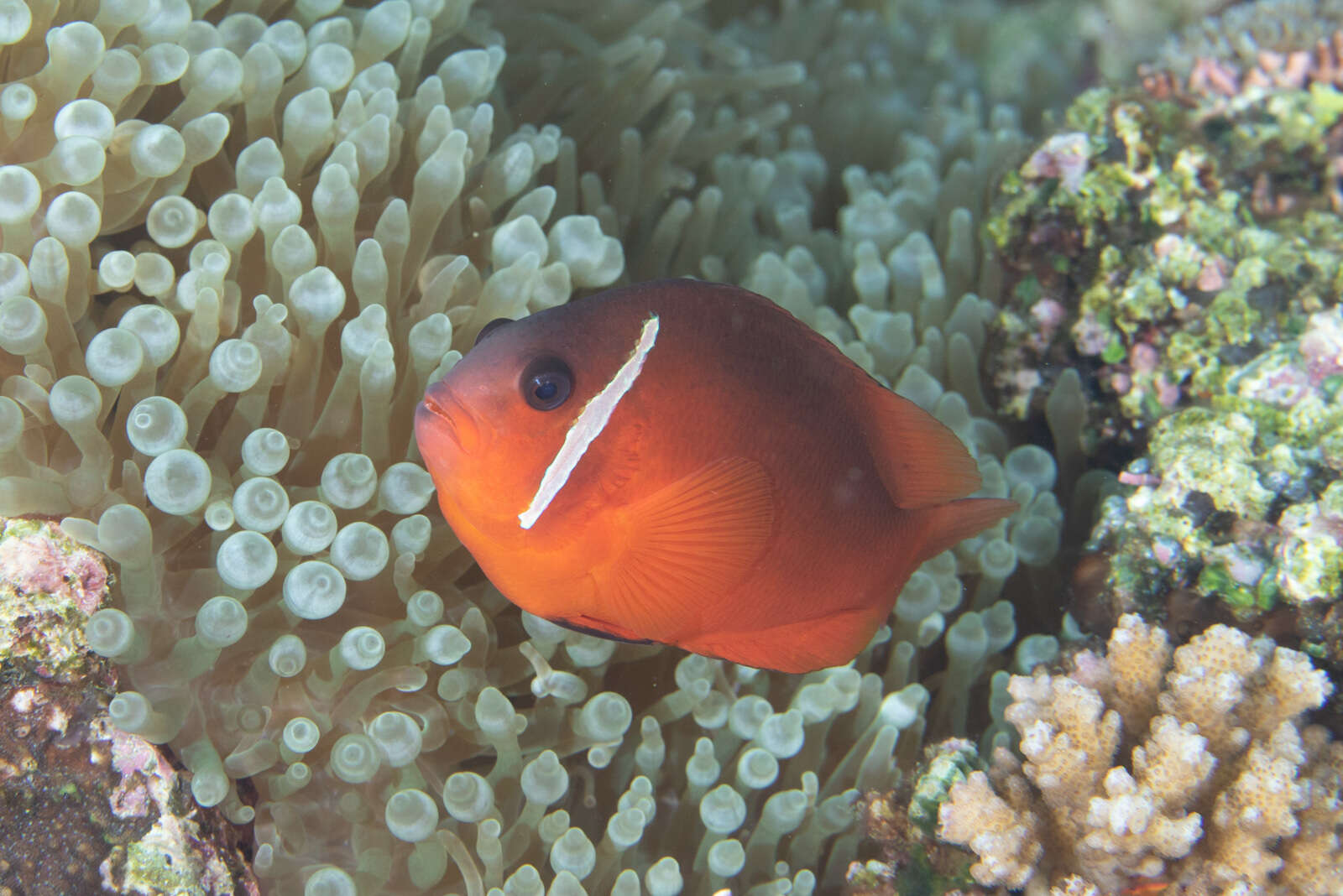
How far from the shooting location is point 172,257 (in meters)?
1.67

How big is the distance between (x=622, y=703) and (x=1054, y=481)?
3.79ft

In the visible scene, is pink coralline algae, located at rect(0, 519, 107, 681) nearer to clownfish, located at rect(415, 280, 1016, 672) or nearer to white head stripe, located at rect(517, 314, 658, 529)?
clownfish, located at rect(415, 280, 1016, 672)

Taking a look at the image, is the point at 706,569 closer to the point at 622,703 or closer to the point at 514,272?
the point at 622,703

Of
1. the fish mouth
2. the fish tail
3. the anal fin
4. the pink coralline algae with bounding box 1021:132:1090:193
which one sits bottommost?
the anal fin

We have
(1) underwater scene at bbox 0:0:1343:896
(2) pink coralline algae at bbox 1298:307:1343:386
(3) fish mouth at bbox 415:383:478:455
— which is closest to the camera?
(3) fish mouth at bbox 415:383:478:455

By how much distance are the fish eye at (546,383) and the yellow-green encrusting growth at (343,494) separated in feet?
1.10

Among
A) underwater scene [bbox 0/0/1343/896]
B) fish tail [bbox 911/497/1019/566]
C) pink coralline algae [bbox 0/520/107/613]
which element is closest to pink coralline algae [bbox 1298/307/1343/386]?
underwater scene [bbox 0/0/1343/896]

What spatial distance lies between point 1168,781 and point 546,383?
3.39 feet

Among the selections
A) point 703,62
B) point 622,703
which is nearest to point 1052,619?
point 622,703

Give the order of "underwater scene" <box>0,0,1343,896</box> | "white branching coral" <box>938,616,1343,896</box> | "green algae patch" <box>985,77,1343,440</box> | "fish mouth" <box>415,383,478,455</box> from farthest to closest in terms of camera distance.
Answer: "green algae patch" <box>985,77,1343,440</box> < "white branching coral" <box>938,616,1343,896</box> < "underwater scene" <box>0,0,1343,896</box> < "fish mouth" <box>415,383,478,455</box>

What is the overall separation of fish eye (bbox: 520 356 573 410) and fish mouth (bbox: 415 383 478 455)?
0.07m

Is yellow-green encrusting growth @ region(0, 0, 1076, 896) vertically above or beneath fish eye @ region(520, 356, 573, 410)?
beneath

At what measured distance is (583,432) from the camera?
4.01 ft

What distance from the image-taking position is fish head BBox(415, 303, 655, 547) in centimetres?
117
